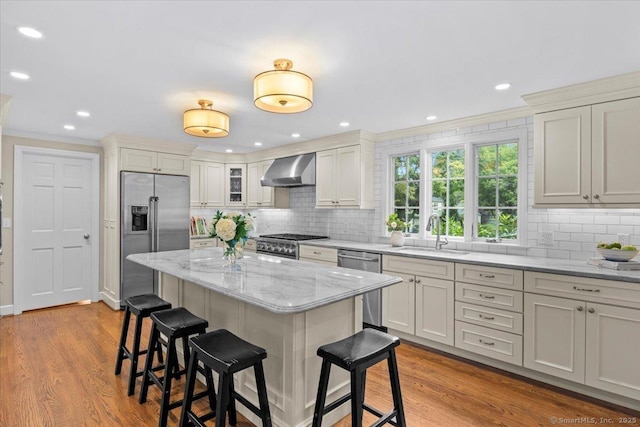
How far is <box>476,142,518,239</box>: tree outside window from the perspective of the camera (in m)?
3.56

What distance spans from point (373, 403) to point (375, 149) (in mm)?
3101

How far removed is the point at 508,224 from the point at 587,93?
1385 mm

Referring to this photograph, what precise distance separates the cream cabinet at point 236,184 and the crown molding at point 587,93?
4.52 meters

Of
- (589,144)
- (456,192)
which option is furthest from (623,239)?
(456,192)

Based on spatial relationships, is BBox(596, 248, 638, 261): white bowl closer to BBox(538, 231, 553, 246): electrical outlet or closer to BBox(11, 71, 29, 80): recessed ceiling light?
BBox(538, 231, 553, 246): electrical outlet

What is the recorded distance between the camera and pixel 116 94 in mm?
3012

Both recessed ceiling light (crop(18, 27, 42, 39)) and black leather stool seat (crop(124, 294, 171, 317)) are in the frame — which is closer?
recessed ceiling light (crop(18, 27, 42, 39))

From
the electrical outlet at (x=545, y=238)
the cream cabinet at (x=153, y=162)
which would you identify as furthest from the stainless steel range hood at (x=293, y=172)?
the electrical outlet at (x=545, y=238)

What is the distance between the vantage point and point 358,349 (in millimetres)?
1798

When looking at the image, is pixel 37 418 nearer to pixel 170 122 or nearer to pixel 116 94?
pixel 116 94

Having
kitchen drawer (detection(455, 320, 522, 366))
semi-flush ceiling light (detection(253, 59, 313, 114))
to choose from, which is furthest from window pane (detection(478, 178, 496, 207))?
semi-flush ceiling light (detection(253, 59, 313, 114))

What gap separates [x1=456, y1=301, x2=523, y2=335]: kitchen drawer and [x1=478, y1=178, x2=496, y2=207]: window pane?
1.23 metres

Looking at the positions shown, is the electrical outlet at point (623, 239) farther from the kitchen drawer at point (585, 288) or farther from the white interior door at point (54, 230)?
the white interior door at point (54, 230)

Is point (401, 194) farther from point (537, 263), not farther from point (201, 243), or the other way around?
point (201, 243)
